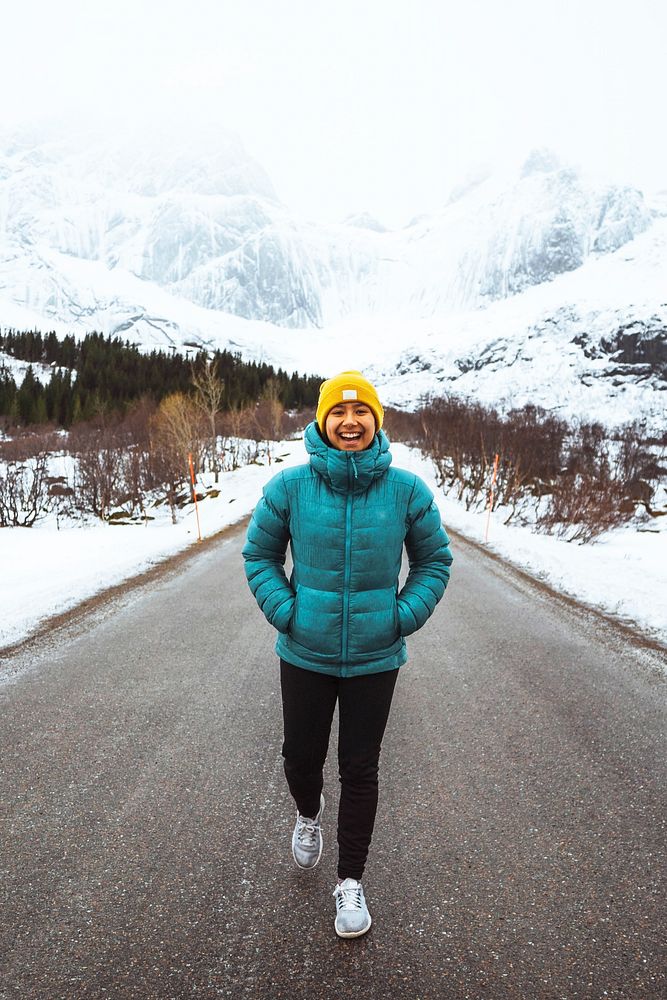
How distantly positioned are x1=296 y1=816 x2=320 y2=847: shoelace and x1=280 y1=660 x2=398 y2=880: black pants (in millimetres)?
226

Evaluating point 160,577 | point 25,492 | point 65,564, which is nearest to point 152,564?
point 160,577

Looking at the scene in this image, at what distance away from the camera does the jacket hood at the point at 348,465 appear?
87.4 inches

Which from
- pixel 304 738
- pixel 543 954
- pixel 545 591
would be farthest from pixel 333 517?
pixel 545 591

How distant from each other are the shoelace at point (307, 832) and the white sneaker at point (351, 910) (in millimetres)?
241

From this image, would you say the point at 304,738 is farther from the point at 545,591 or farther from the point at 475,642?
the point at 545,591

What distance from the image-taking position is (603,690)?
4.64 meters

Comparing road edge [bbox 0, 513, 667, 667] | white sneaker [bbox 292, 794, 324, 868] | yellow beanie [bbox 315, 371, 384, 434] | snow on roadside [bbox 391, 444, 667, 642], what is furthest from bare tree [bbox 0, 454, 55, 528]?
yellow beanie [bbox 315, 371, 384, 434]

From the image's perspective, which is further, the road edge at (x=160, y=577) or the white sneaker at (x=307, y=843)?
the road edge at (x=160, y=577)

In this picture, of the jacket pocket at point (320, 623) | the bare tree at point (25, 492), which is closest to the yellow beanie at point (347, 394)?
the jacket pocket at point (320, 623)

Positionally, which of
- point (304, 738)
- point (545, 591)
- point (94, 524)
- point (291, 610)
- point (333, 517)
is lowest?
point (94, 524)

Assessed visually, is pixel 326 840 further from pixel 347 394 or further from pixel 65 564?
pixel 65 564

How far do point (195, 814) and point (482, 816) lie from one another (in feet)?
5.16

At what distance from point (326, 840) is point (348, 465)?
198 centimetres

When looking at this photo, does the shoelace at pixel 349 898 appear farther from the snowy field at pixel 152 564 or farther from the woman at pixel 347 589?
the snowy field at pixel 152 564
